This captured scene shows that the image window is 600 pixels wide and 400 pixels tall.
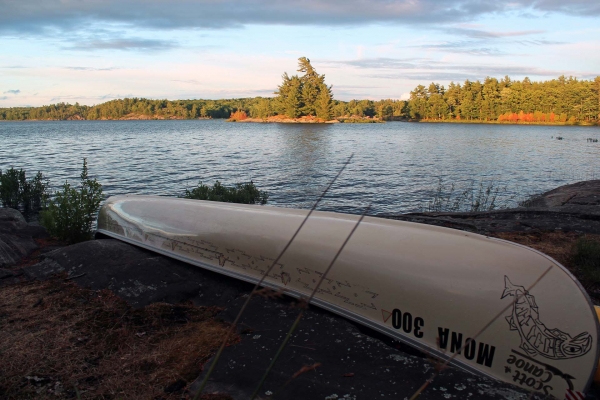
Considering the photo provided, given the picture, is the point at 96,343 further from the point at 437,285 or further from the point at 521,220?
the point at 521,220

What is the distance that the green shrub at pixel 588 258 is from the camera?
5016mm

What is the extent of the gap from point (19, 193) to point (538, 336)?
45.0 ft

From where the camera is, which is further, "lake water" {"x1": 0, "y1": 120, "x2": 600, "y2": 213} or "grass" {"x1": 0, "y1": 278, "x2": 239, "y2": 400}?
"lake water" {"x1": 0, "y1": 120, "x2": 600, "y2": 213}

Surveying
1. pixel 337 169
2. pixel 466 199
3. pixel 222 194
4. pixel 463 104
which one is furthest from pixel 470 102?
pixel 222 194

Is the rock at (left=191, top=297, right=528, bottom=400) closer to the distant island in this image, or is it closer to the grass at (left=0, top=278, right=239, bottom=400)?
the grass at (left=0, top=278, right=239, bottom=400)

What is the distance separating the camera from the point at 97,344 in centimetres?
352

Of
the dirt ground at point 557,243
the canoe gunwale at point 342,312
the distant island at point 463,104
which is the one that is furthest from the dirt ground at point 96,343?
the distant island at point 463,104

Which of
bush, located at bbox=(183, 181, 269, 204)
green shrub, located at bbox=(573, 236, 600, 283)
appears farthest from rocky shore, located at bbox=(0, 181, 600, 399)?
bush, located at bbox=(183, 181, 269, 204)

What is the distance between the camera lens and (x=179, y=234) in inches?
218

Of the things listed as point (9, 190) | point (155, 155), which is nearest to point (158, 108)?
point (155, 155)

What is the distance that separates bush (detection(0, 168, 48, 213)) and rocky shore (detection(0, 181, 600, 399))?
7622 mm

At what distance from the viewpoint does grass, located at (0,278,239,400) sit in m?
2.92

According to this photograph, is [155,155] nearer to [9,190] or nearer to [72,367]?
[9,190]

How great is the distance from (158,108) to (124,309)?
17962 centimetres
